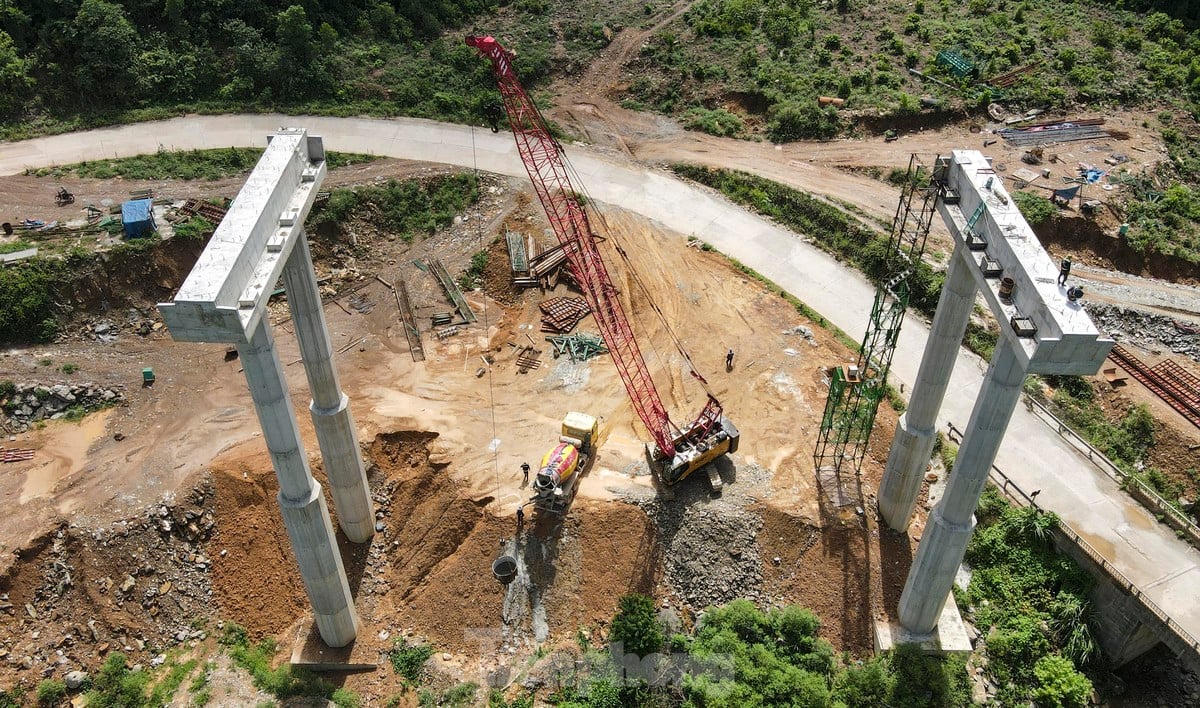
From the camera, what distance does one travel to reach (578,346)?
49594 millimetres

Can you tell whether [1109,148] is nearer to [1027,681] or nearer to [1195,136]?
[1195,136]

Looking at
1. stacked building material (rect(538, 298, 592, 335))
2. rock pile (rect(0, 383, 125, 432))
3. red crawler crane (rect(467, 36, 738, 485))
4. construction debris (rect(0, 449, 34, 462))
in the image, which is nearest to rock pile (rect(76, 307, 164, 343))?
rock pile (rect(0, 383, 125, 432))

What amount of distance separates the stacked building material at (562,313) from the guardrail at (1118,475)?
85.5 feet

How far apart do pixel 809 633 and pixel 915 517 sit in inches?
350

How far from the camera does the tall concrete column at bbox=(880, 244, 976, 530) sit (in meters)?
32.3

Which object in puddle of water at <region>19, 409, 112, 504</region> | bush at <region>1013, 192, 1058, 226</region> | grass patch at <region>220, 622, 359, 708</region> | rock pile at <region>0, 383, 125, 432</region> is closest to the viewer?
grass patch at <region>220, 622, 359, 708</region>

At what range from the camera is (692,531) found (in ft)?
128

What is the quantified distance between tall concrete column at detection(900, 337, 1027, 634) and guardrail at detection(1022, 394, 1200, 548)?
13266 millimetres

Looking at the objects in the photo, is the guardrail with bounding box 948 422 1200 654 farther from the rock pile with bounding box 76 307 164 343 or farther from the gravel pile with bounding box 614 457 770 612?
the rock pile with bounding box 76 307 164 343

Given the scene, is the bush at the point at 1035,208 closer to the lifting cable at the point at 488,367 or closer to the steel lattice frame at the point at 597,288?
the steel lattice frame at the point at 597,288

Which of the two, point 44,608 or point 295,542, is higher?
point 295,542

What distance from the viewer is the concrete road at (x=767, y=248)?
38.5 m

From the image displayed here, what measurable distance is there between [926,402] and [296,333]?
87.2 ft

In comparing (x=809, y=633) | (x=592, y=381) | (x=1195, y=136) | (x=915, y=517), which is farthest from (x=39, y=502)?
(x=1195, y=136)
